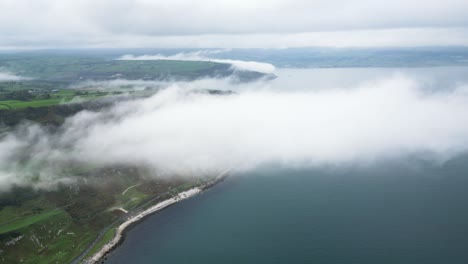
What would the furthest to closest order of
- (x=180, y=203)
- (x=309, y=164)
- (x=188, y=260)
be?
(x=309, y=164)
(x=180, y=203)
(x=188, y=260)

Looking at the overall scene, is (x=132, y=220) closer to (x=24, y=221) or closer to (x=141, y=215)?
(x=141, y=215)

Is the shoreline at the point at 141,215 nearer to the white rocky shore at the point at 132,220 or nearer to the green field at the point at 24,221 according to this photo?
the white rocky shore at the point at 132,220

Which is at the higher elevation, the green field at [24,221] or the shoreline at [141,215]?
the green field at [24,221]

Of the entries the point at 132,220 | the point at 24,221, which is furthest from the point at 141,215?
the point at 24,221

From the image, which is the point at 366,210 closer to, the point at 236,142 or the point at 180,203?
the point at 180,203

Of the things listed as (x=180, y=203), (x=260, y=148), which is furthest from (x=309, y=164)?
(x=180, y=203)

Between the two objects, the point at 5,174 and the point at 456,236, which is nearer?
the point at 456,236

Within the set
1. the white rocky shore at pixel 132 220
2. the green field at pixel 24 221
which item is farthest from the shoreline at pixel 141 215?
the green field at pixel 24 221

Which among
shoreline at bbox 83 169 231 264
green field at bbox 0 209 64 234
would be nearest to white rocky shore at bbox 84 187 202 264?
shoreline at bbox 83 169 231 264
